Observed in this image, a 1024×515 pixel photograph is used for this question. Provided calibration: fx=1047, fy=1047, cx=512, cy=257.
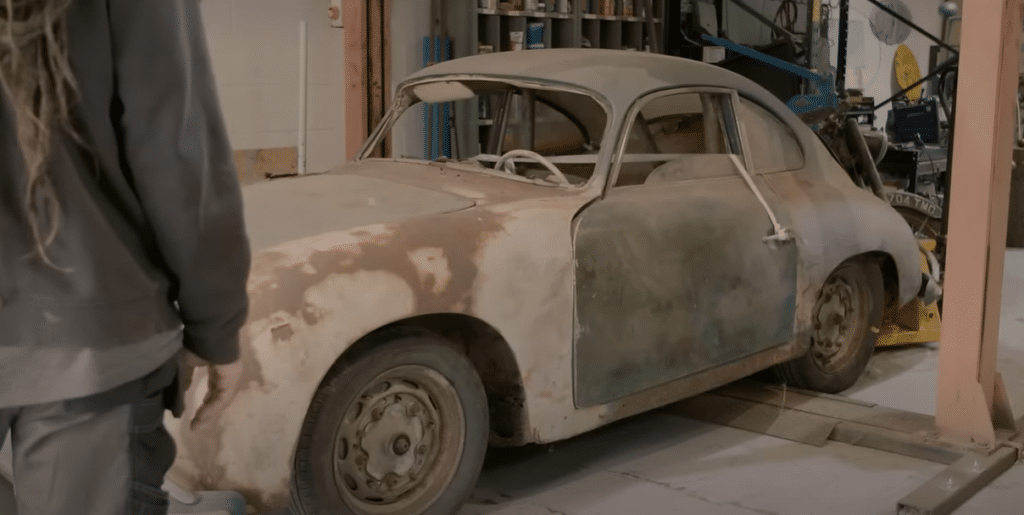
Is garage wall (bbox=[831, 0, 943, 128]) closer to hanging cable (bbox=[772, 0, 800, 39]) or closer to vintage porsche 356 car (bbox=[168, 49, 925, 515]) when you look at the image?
hanging cable (bbox=[772, 0, 800, 39])

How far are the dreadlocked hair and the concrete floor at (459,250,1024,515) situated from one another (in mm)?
2398

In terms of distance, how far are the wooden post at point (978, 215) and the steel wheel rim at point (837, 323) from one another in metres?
0.73

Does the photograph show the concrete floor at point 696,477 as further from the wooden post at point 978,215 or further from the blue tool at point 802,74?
the blue tool at point 802,74

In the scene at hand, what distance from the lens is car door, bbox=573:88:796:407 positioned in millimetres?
3596

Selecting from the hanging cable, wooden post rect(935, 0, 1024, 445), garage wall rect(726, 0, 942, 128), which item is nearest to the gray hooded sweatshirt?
wooden post rect(935, 0, 1024, 445)

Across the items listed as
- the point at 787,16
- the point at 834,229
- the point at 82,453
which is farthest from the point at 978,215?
the point at 787,16

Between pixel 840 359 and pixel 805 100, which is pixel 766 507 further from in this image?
pixel 805 100

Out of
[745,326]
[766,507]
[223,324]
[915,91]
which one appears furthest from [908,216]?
[915,91]

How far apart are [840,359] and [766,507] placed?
5.19 feet

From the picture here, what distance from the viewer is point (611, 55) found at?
14.2 ft

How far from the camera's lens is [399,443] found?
3221 mm

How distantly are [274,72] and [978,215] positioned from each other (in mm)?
4838

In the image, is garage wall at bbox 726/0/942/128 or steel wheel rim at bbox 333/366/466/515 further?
garage wall at bbox 726/0/942/128

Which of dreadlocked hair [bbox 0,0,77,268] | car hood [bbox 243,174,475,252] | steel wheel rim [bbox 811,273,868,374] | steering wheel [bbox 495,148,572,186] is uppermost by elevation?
dreadlocked hair [bbox 0,0,77,268]
